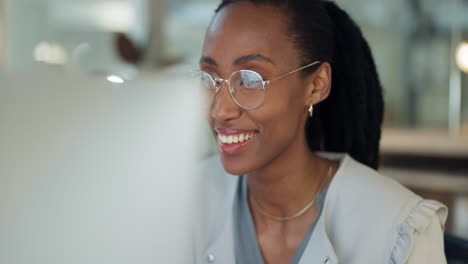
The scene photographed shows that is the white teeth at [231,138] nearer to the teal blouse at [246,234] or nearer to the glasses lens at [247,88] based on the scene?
the glasses lens at [247,88]

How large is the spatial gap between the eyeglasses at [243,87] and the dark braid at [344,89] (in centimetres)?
17

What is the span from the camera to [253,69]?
3.54 ft

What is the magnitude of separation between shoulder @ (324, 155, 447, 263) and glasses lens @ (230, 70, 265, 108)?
0.85 feet

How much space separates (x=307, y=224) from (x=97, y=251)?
90 cm

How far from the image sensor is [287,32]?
3.69 ft

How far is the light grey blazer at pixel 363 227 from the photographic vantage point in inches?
40.7

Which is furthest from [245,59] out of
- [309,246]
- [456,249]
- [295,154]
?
Result: [456,249]

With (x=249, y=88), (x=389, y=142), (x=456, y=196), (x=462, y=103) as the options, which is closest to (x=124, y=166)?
(x=249, y=88)

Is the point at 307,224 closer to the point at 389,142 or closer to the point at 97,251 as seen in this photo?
the point at 97,251

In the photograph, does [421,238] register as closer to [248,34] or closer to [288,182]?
[288,182]

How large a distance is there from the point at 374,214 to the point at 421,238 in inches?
3.9

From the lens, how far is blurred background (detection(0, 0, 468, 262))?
3.68 meters

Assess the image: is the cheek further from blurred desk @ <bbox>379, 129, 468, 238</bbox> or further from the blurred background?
the blurred background

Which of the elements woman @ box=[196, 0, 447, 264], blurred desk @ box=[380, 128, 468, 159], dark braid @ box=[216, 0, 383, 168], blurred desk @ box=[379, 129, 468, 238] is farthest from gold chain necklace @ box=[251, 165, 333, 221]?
blurred desk @ box=[380, 128, 468, 159]
